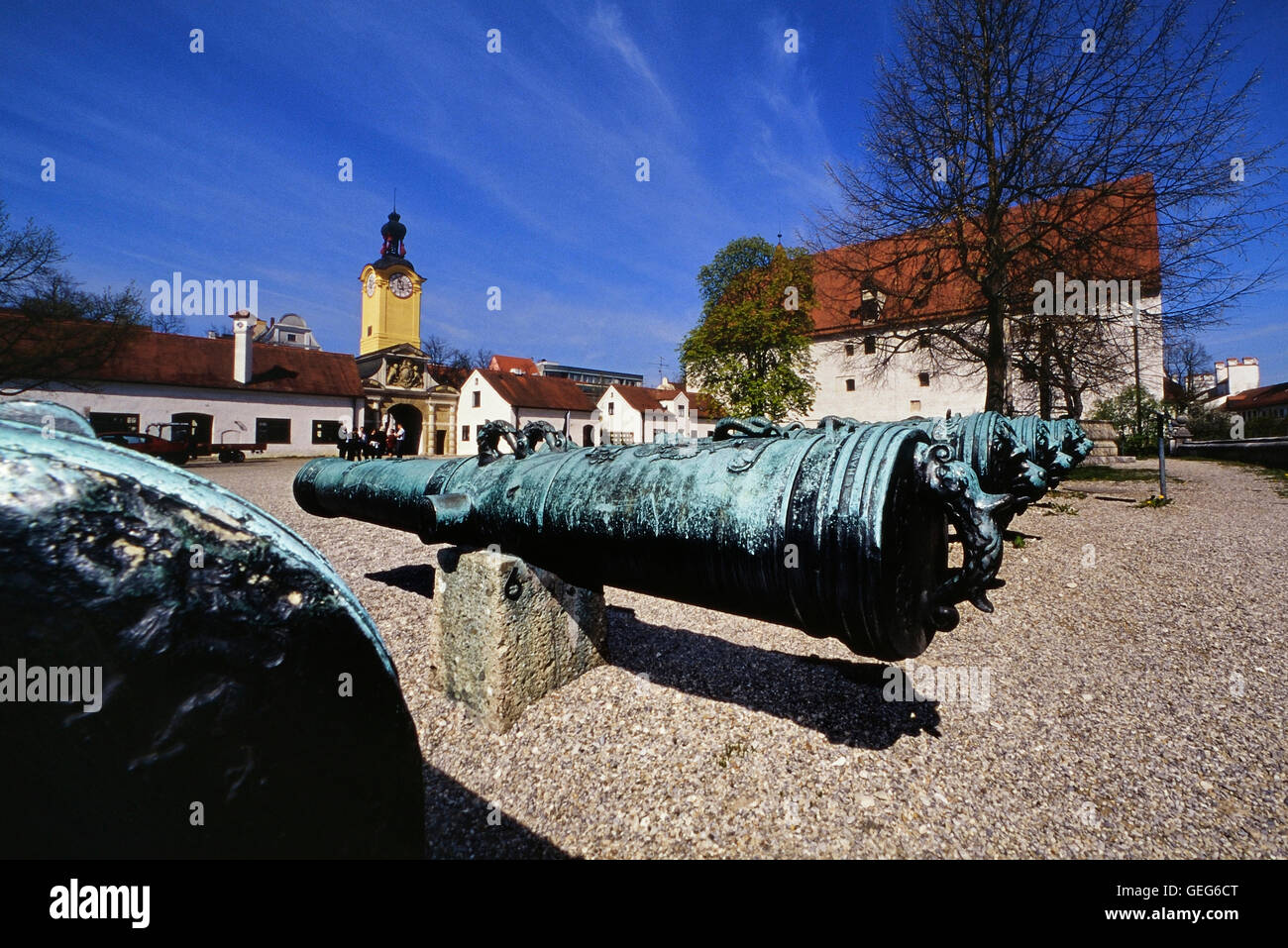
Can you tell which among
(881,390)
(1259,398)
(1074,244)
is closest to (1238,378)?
(1259,398)

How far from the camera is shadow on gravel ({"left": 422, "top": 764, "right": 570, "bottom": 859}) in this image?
7.16ft

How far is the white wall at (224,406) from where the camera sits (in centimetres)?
2598

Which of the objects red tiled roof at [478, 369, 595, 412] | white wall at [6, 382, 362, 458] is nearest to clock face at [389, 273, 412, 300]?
red tiled roof at [478, 369, 595, 412]

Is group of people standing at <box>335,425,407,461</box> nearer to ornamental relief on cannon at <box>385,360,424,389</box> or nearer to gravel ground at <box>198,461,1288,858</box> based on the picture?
ornamental relief on cannon at <box>385,360,424,389</box>

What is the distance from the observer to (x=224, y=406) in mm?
29125

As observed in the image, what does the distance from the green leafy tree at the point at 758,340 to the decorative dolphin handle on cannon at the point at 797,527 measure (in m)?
22.0

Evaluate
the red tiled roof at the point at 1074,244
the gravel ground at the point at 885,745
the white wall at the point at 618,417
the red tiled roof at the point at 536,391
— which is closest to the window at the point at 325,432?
the red tiled roof at the point at 536,391

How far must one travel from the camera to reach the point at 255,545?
27.4 inches

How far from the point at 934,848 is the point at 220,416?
3457cm

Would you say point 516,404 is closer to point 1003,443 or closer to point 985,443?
point 985,443

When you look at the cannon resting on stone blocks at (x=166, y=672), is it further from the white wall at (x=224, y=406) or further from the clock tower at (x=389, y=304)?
the clock tower at (x=389, y=304)

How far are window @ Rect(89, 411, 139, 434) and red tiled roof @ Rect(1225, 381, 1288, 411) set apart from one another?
69.7m
